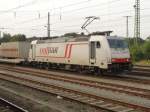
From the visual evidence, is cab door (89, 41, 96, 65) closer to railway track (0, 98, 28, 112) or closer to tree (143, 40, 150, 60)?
railway track (0, 98, 28, 112)

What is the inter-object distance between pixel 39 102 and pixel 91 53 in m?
11.9

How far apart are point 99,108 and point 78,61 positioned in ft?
48.7

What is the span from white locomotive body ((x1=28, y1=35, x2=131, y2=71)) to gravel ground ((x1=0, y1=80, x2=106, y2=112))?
7424mm

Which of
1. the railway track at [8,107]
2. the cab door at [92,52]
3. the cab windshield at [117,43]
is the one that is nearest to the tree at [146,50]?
the cab windshield at [117,43]

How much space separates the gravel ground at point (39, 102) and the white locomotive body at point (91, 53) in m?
7.42

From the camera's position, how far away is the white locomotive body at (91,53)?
23.4m

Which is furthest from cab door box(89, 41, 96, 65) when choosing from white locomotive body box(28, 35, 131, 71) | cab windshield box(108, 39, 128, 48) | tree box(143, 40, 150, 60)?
tree box(143, 40, 150, 60)

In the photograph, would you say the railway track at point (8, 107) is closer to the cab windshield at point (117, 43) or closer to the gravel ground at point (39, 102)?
the gravel ground at point (39, 102)

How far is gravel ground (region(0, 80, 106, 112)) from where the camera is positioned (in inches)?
473

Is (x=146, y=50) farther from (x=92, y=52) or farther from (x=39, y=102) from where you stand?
(x=39, y=102)

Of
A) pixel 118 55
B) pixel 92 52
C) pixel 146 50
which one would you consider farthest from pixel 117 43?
pixel 146 50

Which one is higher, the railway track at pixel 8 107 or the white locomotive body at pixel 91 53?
the white locomotive body at pixel 91 53

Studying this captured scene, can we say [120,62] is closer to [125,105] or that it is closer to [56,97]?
[56,97]

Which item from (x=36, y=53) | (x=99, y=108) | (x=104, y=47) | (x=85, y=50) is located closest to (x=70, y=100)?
(x=99, y=108)
